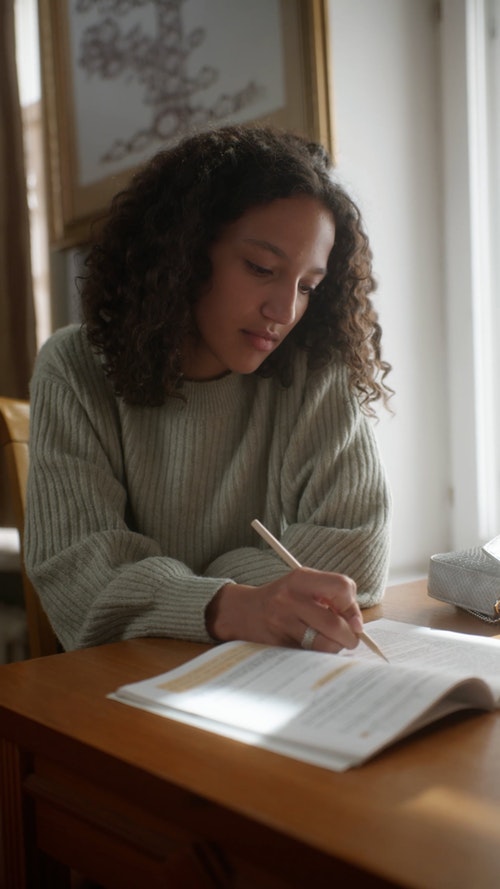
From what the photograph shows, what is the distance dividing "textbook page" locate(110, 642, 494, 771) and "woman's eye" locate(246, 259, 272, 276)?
1.93 feet

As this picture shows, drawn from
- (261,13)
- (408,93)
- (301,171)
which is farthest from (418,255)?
(301,171)

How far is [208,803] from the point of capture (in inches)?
23.1

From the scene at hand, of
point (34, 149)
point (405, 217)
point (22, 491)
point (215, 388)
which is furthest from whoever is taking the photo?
point (34, 149)

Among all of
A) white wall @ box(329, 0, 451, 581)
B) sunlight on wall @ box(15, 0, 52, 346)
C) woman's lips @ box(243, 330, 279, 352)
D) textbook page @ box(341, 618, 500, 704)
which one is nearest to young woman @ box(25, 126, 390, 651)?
woman's lips @ box(243, 330, 279, 352)

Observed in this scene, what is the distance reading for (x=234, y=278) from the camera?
4.23ft

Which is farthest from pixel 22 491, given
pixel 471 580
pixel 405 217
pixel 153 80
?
pixel 153 80

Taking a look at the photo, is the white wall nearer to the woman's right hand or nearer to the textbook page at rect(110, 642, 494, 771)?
the woman's right hand

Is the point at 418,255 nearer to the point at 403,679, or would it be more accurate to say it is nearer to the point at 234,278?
the point at 234,278

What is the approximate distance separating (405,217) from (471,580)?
3.96ft

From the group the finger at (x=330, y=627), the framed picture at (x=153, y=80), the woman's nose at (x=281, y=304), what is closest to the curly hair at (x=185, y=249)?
the woman's nose at (x=281, y=304)

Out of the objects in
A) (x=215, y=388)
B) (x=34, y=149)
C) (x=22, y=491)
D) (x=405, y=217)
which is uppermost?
(x=34, y=149)

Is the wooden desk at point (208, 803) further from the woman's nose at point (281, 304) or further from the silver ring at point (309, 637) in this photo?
the woman's nose at point (281, 304)

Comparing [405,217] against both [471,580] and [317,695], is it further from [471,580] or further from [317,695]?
[317,695]

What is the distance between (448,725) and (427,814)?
0.56 feet
